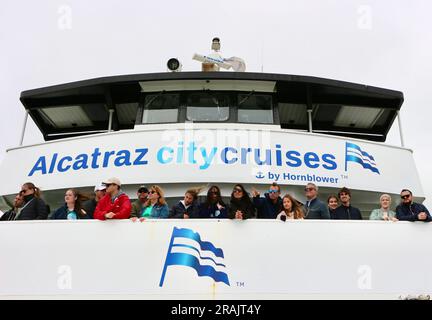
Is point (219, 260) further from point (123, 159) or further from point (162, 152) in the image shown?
point (123, 159)

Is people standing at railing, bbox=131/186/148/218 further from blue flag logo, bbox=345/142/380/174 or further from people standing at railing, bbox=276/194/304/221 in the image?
blue flag logo, bbox=345/142/380/174

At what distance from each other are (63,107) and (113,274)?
6.61 meters

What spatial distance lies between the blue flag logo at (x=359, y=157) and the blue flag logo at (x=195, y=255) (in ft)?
12.4

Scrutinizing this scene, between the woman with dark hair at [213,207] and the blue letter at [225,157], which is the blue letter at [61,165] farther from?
the woman with dark hair at [213,207]

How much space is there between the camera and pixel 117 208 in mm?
5809

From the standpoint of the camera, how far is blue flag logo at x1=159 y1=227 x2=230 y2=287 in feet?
17.4

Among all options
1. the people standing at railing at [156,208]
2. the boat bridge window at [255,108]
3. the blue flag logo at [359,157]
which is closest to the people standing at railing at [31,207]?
the people standing at railing at [156,208]

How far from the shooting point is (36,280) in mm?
5531

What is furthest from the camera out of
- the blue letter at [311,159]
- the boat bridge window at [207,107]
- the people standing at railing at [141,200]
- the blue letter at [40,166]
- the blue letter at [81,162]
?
the boat bridge window at [207,107]

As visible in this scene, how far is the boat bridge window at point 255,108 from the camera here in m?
9.41

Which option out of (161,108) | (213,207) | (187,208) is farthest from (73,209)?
(161,108)
